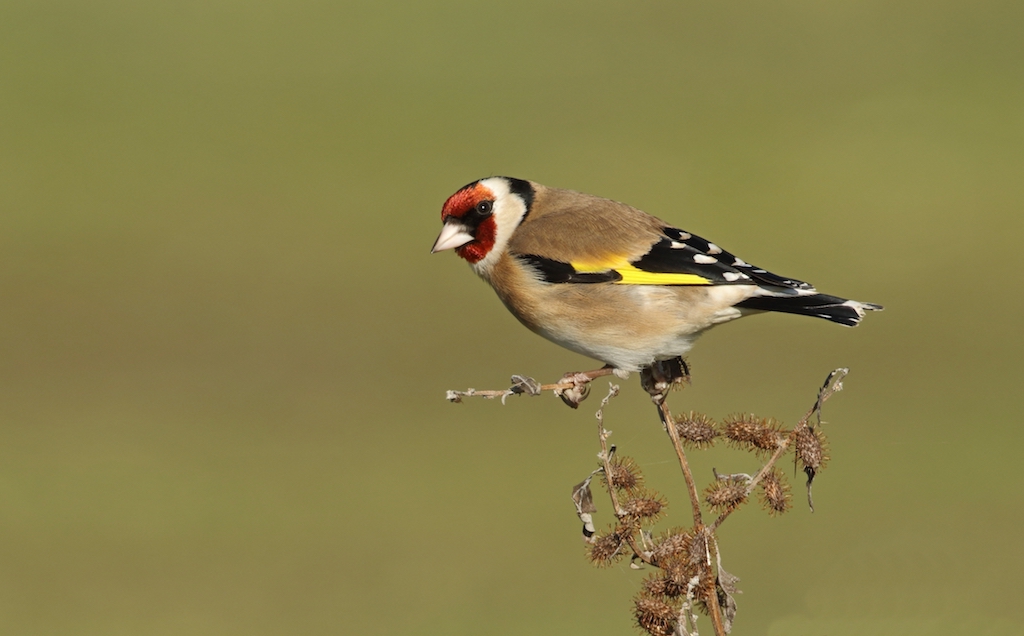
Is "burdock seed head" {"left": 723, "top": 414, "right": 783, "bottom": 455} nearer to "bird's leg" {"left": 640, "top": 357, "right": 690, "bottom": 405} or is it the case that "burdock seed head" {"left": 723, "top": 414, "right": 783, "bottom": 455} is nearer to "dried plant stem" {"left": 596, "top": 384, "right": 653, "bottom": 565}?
"dried plant stem" {"left": 596, "top": 384, "right": 653, "bottom": 565}

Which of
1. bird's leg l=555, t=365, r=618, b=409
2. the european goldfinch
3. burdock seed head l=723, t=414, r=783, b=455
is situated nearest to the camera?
burdock seed head l=723, t=414, r=783, b=455

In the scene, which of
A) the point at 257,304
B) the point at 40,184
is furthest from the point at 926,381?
the point at 40,184

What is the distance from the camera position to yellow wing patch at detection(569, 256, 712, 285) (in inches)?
189

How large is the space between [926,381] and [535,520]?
662cm

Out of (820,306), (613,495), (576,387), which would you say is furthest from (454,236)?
(613,495)

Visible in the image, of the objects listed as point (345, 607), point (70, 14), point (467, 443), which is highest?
point (70, 14)

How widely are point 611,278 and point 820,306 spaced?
0.88 metres

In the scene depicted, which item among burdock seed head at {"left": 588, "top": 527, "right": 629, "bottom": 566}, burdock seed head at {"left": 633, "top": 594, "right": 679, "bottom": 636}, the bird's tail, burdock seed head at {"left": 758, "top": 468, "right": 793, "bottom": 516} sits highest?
the bird's tail

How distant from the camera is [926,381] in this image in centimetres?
1667

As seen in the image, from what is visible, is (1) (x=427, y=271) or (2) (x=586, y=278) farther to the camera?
(1) (x=427, y=271)

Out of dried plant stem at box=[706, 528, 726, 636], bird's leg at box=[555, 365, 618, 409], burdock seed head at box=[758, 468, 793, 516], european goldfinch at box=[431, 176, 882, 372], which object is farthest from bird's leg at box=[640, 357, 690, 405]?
dried plant stem at box=[706, 528, 726, 636]

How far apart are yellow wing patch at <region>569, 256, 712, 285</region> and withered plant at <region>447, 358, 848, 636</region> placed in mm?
1300

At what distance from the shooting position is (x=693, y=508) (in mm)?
3010

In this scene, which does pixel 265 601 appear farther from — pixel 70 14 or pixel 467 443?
pixel 70 14
